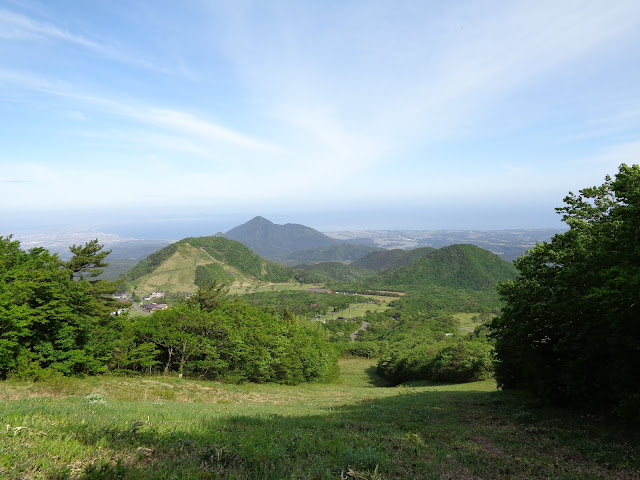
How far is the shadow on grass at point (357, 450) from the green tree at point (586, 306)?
2.18 m

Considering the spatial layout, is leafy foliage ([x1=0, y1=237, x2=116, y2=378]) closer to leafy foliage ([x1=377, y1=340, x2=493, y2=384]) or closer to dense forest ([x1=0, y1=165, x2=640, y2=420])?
dense forest ([x1=0, y1=165, x2=640, y2=420])

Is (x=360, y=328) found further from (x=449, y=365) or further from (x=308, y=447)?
(x=308, y=447)

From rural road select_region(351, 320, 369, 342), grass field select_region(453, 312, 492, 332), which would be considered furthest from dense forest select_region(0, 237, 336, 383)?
grass field select_region(453, 312, 492, 332)

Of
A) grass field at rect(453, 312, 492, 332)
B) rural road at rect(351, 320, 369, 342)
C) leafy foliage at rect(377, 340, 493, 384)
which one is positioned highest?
leafy foliage at rect(377, 340, 493, 384)

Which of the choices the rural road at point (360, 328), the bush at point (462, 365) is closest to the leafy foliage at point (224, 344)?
the bush at point (462, 365)

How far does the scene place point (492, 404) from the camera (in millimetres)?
19266

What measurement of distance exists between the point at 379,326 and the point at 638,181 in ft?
478

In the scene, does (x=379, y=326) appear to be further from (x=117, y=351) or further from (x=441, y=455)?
(x=441, y=455)

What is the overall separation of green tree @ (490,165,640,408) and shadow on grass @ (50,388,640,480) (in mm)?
2176

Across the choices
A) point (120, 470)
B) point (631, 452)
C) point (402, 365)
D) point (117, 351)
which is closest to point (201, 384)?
point (117, 351)

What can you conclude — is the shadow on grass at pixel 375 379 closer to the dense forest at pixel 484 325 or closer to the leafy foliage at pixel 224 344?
the dense forest at pixel 484 325

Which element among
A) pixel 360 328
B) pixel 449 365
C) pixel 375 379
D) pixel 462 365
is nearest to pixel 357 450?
pixel 462 365

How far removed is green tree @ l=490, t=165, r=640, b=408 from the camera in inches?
446

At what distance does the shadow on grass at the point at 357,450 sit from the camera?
5.62 meters
